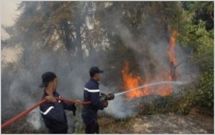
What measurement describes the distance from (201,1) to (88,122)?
6.69m

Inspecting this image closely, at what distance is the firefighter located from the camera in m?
7.61

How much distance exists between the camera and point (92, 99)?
7.60m

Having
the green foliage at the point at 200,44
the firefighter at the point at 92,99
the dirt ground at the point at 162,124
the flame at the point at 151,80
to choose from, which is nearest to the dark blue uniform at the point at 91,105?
the firefighter at the point at 92,99

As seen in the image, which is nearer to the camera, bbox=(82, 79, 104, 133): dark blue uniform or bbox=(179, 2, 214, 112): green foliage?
bbox=(82, 79, 104, 133): dark blue uniform

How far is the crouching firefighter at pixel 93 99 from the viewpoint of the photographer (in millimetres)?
7613

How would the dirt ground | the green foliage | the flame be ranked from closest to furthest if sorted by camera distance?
1. the dirt ground
2. the green foliage
3. the flame

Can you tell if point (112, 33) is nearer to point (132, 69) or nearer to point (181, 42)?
point (132, 69)

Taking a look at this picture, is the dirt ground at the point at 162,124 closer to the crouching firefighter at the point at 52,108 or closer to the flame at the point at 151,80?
the flame at the point at 151,80

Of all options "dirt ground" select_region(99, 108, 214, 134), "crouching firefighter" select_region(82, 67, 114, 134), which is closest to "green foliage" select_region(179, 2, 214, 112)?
"dirt ground" select_region(99, 108, 214, 134)

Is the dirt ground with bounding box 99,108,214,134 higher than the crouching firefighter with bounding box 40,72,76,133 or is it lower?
lower

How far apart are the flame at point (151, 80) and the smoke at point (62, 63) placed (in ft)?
0.47

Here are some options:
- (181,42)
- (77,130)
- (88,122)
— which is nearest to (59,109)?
(88,122)

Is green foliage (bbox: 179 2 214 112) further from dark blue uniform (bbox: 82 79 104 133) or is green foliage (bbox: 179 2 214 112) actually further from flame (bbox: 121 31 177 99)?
dark blue uniform (bbox: 82 79 104 133)

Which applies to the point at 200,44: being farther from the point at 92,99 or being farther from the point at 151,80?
the point at 92,99
